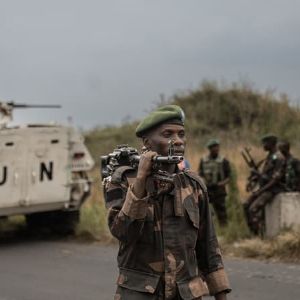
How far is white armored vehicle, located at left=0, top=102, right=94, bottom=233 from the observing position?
1053cm

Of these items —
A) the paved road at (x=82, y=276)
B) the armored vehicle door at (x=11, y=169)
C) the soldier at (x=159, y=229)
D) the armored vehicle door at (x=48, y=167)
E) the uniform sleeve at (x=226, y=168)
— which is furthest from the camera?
the uniform sleeve at (x=226, y=168)

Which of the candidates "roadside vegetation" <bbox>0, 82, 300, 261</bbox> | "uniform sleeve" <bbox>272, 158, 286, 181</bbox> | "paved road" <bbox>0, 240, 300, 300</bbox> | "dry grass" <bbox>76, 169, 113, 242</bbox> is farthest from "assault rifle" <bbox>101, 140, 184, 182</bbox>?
"dry grass" <bbox>76, 169, 113, 242</bbox>

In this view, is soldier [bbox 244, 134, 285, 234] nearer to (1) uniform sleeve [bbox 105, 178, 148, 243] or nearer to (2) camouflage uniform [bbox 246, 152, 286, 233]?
(2) camouflage uniform [bbox 246, 152, 286, 233]

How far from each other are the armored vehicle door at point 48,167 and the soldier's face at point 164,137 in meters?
7.70

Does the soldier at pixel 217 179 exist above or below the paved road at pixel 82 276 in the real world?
above

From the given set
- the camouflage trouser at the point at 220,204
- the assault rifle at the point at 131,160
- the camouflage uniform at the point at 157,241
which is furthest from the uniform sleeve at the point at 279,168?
the camouflage uniform at the point at 157,241

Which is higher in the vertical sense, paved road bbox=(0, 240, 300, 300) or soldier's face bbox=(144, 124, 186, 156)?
soldier's face bbox=(144, 124, 186, 156)

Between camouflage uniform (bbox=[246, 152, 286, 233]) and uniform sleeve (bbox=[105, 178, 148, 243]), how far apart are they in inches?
261

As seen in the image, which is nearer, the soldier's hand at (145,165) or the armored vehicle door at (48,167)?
the soldier's hand at (145,165)

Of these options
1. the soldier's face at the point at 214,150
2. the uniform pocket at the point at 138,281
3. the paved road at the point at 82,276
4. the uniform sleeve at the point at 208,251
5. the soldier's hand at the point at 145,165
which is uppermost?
the soldier's face at the point at 214,150

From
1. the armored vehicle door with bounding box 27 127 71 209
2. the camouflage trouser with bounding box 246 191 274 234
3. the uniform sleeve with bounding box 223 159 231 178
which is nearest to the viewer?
the camouflage trouser with bounding box 246 191 274 234

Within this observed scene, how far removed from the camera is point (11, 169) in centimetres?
1055

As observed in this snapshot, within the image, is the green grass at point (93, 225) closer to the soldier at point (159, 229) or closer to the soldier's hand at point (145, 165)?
the soldier at point (159, 229)

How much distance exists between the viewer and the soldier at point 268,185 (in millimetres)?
9570
